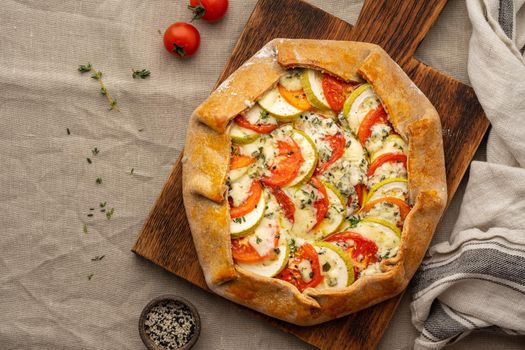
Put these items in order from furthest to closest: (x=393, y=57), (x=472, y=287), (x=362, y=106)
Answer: (x=393, y=57) → (x=472, y=287) → (x=362, y=106)

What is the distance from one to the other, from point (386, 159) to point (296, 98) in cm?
67

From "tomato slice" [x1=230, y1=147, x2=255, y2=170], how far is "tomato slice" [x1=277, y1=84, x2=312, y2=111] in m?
0.43

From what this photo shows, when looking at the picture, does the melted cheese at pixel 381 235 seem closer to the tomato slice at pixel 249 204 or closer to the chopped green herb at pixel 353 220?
the chopped green herb at pixel 353 220

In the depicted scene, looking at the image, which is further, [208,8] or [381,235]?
[208,8]

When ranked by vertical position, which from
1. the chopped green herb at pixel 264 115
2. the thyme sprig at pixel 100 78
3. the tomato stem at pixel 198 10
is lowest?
the thyme sprig at pixel 100 78

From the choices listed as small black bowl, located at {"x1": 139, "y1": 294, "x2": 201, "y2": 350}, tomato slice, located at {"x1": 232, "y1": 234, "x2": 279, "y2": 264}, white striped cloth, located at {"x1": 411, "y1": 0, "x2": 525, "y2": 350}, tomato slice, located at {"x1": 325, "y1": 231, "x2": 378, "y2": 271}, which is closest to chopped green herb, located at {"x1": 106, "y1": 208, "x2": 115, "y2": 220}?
small black bowl, located at {"x1": 139, "y1": 294, "x2": 201, "y2": 350}

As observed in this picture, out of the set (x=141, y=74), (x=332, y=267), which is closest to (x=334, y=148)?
(x=332, y=267)

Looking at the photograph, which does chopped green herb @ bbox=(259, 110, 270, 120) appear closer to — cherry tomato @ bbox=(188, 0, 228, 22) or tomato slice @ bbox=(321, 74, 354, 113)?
tomato slice @ bbox=(321, 74, 354, 113)

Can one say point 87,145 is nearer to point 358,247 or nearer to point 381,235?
point 358,247

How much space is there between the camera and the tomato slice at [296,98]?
160 inches

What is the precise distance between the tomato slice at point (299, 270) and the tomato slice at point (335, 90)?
881 millimetres

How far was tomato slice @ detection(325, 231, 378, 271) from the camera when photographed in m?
3.94

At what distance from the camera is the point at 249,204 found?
3.97 m

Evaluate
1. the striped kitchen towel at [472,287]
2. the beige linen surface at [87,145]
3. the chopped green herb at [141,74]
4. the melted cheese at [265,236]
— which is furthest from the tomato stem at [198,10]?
the striped kitchen towel at [472,287]
